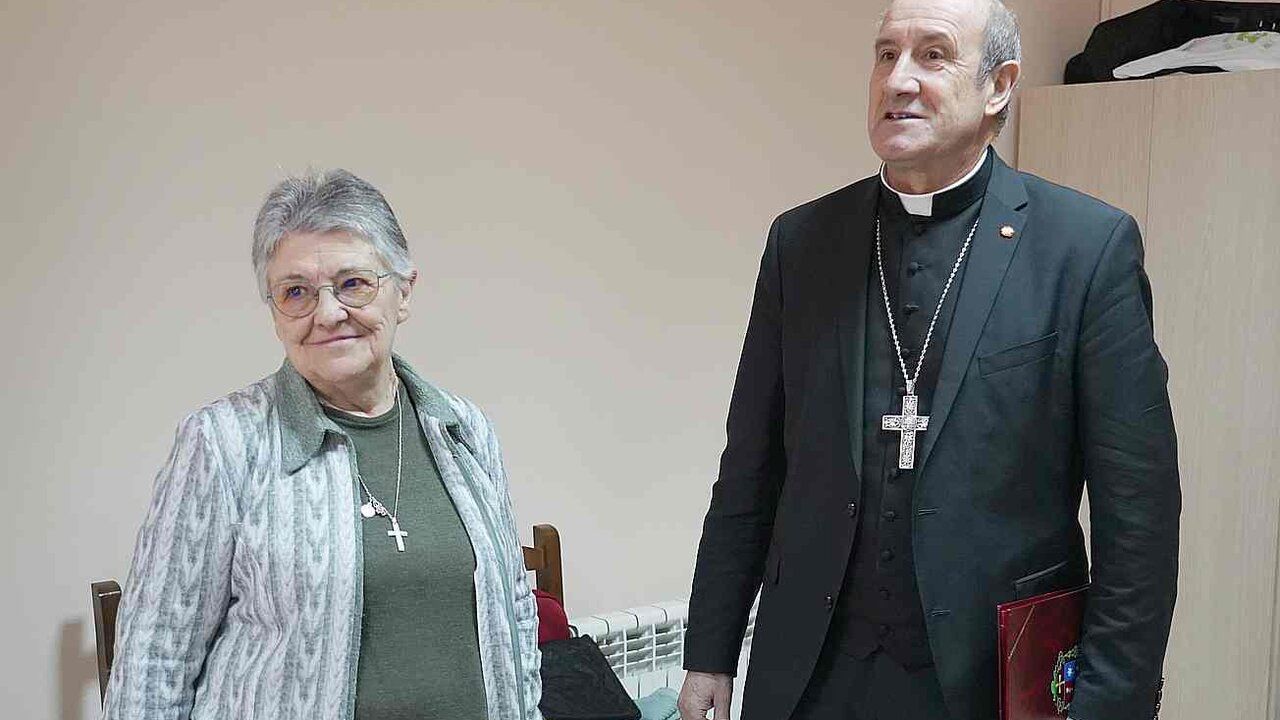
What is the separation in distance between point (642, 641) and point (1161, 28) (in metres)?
2.08

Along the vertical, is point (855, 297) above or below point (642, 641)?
above

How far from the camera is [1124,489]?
1.55 meters

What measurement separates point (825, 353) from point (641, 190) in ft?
4.22

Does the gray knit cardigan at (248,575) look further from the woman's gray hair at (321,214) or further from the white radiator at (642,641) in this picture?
the white radiator at (642,641)

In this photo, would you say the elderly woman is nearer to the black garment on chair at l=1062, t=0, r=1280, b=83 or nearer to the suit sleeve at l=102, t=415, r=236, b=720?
the suit sleeve at l=102, t=415, r=236, b=720

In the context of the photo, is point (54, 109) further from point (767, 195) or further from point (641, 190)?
point (767, 195)

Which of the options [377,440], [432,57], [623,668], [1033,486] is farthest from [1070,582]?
[432,57]

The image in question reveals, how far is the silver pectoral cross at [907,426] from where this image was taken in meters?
1.61

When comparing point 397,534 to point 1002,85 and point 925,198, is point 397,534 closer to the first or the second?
point 925,198

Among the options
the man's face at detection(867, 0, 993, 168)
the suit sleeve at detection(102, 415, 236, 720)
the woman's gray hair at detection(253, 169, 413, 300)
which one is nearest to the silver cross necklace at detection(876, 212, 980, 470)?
the man's face at detection(867, 0, 993, 168)

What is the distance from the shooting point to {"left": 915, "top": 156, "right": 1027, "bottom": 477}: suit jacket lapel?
1591 millimetres

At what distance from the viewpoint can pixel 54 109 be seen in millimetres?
2129

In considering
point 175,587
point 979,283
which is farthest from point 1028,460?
point 175,587

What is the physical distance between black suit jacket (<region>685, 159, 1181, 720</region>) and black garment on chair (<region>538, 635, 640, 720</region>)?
69cm
